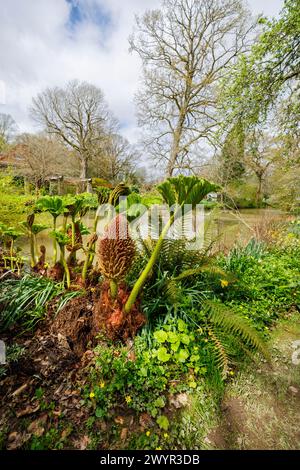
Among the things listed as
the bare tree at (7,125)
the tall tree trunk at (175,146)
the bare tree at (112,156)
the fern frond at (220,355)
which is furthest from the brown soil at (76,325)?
the bare tree at (112,156)

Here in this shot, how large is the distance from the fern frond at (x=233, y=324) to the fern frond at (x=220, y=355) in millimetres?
111

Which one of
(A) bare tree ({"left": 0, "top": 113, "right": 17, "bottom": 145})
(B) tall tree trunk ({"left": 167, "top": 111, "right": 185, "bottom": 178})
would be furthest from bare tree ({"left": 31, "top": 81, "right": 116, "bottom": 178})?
(B) tall tree trunk ({"left": 167, "top": 111, "right": 185, "bottom": 178})

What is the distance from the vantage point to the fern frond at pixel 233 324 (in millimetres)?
1481

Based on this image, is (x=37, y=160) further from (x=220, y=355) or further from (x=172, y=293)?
(x=220, y=355)

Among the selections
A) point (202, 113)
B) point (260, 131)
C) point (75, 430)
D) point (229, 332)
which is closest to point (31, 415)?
point (75, 430)

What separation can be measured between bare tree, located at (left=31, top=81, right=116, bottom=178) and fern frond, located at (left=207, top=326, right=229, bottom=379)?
2296 cm

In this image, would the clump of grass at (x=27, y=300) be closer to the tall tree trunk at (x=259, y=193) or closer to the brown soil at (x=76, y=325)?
the brown soil at (x=76, y=325)

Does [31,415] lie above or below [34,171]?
below

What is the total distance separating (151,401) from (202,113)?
44.1 feet

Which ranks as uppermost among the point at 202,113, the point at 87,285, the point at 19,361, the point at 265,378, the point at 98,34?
the point at 202,113

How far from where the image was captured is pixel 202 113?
1158cm

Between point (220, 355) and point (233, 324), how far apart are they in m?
0.27

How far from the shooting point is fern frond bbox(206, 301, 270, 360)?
4.86 feet

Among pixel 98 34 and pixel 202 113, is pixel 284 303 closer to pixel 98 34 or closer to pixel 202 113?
pixel 98 34
